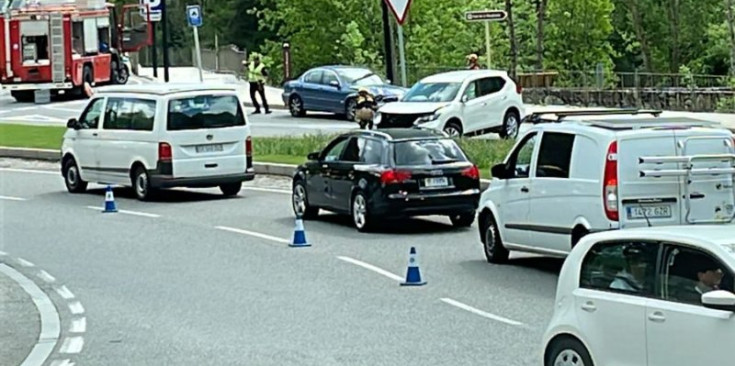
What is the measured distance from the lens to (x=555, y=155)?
16906 mm

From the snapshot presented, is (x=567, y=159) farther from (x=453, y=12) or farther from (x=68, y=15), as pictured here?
(x=453, y=12)

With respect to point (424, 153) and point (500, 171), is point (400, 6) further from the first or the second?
point (500, 171)

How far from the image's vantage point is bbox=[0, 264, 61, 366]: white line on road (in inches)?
519

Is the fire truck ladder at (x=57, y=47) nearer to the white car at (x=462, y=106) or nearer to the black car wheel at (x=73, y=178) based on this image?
the white car at (x=462, y=106)

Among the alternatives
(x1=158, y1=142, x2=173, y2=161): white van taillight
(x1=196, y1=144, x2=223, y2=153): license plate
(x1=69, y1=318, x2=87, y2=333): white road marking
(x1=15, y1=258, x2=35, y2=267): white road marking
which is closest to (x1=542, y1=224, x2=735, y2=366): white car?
(x1=69, y1=318, x2=87, y2=333): white road marking

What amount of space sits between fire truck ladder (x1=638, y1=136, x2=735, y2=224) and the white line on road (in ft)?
19.3

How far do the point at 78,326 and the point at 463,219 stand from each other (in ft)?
27.7

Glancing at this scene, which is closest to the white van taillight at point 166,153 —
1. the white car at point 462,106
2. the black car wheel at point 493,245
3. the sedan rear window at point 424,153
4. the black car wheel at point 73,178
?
the black car wheel at point 73,178

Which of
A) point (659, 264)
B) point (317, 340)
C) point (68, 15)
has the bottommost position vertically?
point (317, 340)

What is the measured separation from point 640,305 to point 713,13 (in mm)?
62866

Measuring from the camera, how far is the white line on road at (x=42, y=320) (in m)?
13.2

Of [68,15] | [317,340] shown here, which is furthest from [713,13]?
[317,340]

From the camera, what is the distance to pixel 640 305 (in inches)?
374

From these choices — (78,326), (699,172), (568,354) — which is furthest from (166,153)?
(568,354)
